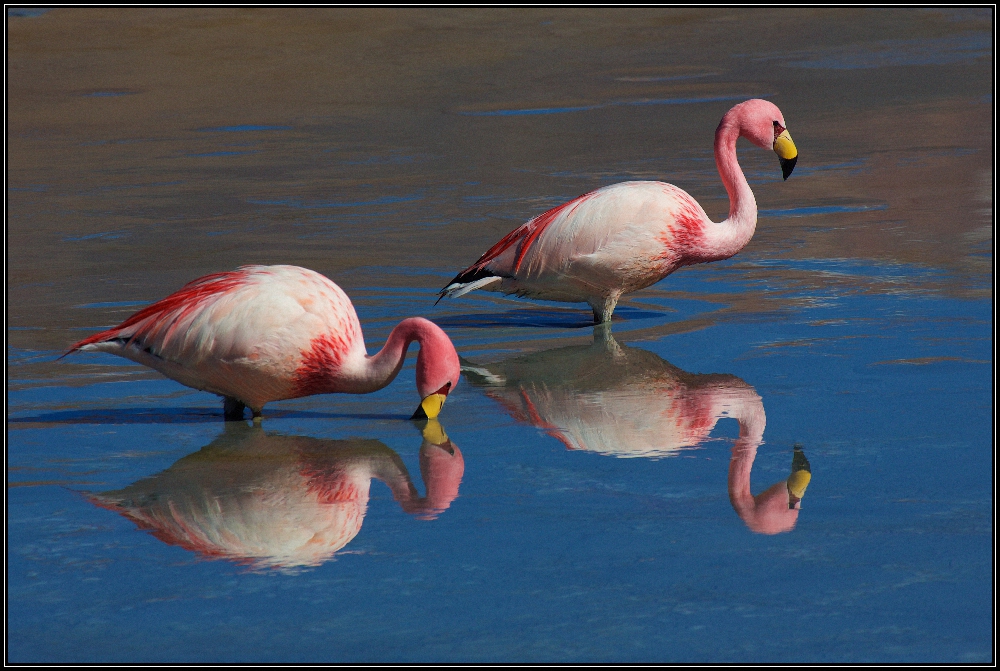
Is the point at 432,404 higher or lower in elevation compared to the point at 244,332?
lower

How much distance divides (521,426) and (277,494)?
4.04ft

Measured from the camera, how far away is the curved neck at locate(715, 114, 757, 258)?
25.9 feet

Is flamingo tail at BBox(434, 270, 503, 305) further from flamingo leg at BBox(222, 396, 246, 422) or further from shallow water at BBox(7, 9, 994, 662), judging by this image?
flamingo leg at BBox(222, 396, 246, 422)

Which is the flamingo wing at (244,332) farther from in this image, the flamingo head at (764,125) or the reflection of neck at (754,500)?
the flamingo head at (764,125)

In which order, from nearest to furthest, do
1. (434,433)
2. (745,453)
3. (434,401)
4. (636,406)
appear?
(745,453) → (434,401) → (434,433) → (636,406)

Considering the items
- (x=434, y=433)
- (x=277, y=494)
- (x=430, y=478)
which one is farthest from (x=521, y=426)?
(x=277, y=494)

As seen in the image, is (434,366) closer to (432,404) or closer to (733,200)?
(432,404)

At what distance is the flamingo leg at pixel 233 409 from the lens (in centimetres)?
607

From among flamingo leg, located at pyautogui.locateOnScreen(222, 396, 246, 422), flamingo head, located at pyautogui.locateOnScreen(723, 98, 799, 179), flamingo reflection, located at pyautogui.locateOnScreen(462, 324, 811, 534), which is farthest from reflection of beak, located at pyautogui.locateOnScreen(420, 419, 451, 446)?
flamingo head, located at pyautogui.locateOnScreen(723, 98, 799, 179)

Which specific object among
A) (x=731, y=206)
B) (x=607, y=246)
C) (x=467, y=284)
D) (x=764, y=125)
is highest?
(x=764, y=125)

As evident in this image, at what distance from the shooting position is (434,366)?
546 centimetres

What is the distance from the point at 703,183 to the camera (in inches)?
460

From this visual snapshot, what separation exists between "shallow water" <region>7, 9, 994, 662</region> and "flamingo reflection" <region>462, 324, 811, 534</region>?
→ 0.08ft

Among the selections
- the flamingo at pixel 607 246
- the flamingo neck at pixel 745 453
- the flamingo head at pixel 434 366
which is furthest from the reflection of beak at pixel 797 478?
the flamingo at pixel 607 246
